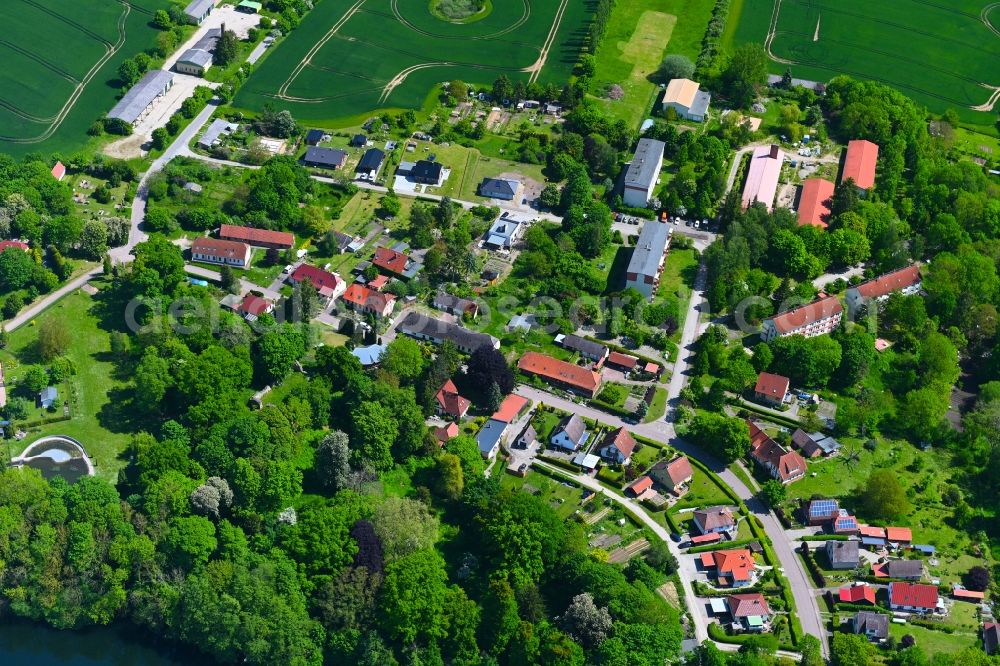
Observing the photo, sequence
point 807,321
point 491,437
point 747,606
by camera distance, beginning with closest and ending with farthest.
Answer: point 747,606 < point 491,437 < point 807,321

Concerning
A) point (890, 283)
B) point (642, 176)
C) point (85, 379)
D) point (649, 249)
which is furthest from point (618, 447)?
point (85, 379)

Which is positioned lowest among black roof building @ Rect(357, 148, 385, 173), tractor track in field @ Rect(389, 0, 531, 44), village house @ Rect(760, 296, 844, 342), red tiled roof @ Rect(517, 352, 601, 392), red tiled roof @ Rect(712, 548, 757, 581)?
red tiled roof @ Rect(712, 548, 757, 581)

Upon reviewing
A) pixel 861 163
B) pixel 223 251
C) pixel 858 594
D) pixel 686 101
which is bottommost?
pixel 858 594

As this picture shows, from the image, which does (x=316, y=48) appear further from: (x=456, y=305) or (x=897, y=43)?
(x=897, y=43)

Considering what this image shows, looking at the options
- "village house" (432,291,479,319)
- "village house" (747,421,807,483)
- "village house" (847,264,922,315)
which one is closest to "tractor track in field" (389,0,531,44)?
"village house" (432,291,479,319)

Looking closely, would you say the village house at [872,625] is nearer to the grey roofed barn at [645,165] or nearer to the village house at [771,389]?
the village house at [771,389]

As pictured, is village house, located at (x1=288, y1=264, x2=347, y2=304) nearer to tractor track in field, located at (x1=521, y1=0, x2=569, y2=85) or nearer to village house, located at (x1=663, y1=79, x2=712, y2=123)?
tractor track in field, located at (x1=521, y1=0, x2=569, y2=85)

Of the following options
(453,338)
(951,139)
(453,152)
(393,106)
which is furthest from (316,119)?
(951,139)

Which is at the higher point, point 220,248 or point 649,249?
point 649,249
